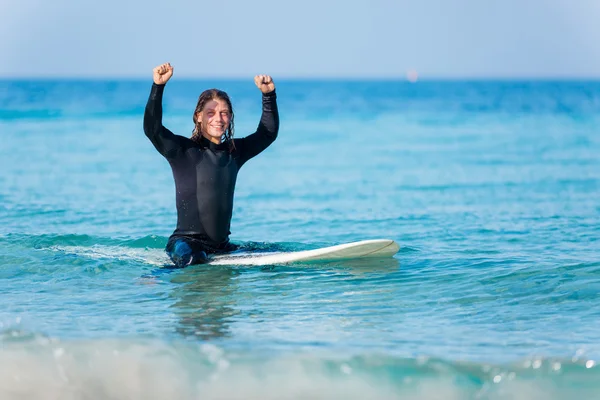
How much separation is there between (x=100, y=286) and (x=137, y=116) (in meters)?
34.4

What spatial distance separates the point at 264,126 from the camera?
8.14 meters

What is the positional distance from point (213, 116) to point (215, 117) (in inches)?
0.9

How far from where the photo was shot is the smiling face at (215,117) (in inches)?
312

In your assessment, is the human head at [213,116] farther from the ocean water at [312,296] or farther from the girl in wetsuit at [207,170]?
the ocean water at [312,296]

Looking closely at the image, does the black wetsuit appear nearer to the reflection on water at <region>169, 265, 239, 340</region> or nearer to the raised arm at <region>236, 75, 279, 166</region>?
the raised arm at <region>236, 75, 279, 166</region>

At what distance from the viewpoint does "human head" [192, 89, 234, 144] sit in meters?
7.93

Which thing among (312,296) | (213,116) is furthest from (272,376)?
(213,116)

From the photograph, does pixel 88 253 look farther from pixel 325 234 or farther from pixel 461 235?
pixel 461 235

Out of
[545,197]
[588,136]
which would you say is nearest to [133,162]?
[545,197]

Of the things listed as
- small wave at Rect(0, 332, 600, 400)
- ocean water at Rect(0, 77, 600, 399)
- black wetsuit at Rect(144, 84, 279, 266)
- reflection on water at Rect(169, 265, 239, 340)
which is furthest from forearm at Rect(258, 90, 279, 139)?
small wave at Rect(0, 332, 600, 400)

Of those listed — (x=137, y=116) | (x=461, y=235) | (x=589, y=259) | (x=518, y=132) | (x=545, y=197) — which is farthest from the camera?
(x=137, y=116)

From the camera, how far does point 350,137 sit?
28859 millimetres

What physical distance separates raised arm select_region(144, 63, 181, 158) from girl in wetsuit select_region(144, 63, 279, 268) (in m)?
0.01

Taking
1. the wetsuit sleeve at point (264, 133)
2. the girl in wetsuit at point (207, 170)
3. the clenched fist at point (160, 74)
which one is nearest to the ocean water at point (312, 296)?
the girl in wetsuit at point (207, 170)
